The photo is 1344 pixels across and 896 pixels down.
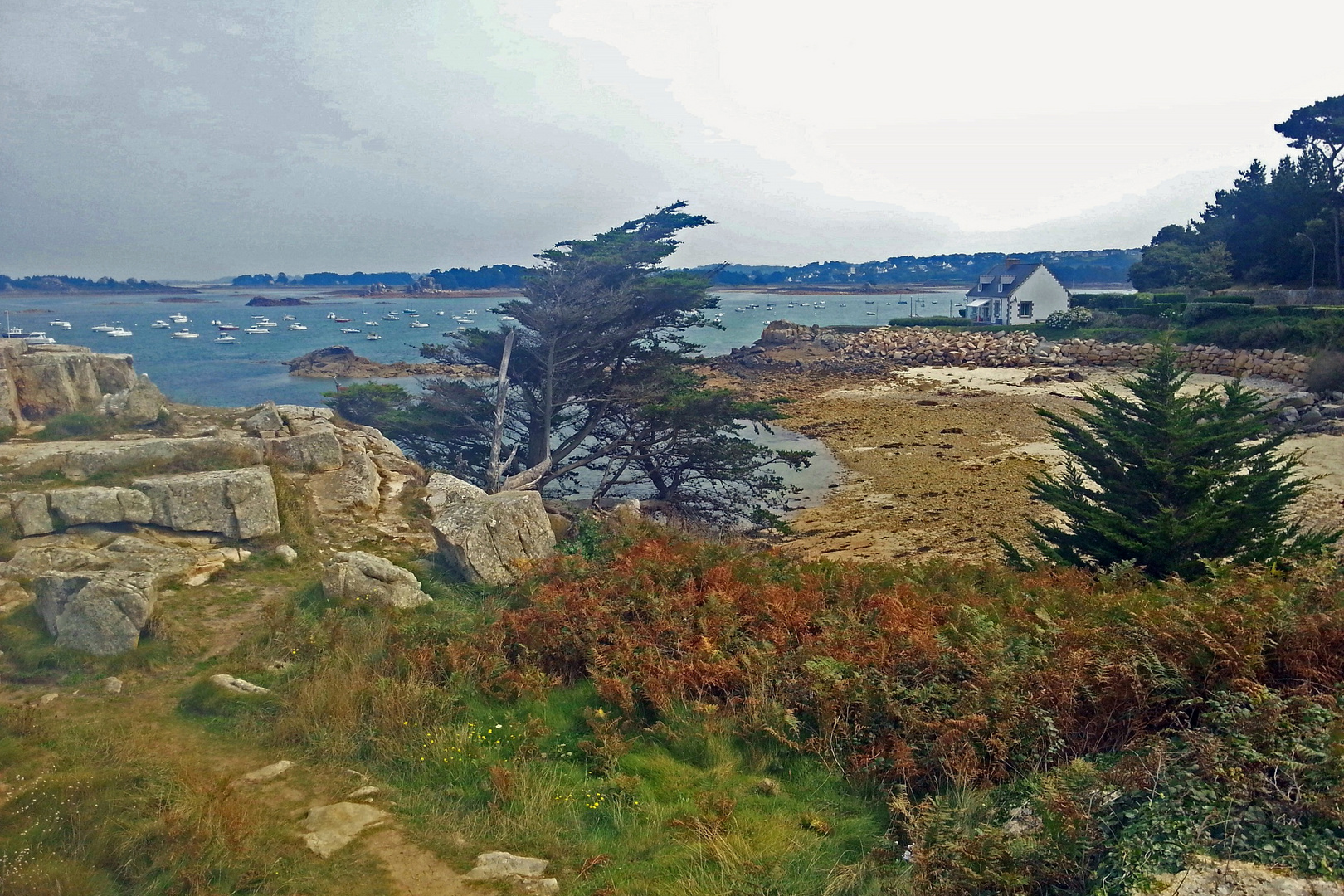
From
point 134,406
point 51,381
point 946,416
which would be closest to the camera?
point 134,406

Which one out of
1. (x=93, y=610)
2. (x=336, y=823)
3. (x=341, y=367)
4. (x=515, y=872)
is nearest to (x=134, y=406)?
(x=93, y=610)

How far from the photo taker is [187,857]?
4.71 m

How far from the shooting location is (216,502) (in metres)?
10.6

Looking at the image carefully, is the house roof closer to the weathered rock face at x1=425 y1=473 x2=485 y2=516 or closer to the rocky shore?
the rocky shore

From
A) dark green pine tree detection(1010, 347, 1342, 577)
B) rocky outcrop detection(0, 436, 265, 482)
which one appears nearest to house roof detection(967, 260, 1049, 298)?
dark green pine tree detection(1010, 347, 1342, 577)

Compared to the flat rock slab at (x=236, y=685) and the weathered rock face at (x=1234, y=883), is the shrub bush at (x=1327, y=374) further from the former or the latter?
the flat rock slab at (x=236, y=685)

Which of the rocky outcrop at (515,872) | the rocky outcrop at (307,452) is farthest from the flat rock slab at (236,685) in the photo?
the rocky outcrop at (307,452)

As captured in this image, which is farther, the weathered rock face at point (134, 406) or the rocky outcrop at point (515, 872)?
the weathered rock face at point (134, 406)

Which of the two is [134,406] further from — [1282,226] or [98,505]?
[1282,226]

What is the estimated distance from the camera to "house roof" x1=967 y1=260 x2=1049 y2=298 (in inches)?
2355

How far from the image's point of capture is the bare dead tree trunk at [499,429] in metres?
18.9

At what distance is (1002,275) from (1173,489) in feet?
194

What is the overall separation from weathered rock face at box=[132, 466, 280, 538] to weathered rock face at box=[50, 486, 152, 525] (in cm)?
15

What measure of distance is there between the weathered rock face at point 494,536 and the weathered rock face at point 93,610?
3440mm
